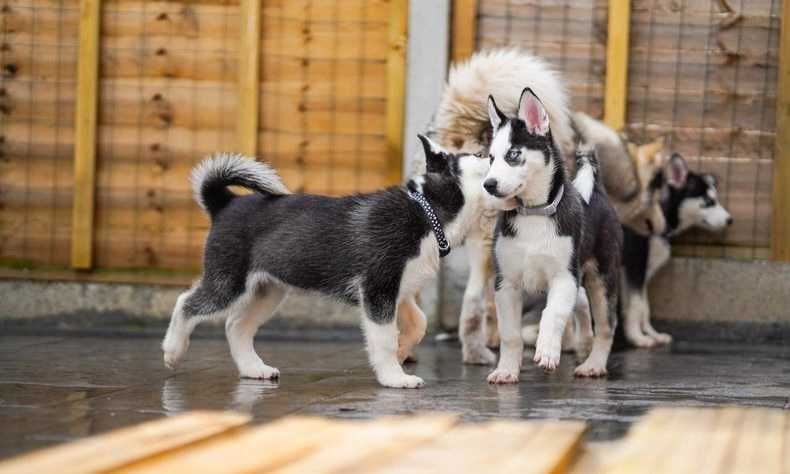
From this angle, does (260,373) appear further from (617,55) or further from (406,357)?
(617,55)

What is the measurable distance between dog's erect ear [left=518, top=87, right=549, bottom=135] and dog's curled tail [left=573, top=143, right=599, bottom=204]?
0.68 meters

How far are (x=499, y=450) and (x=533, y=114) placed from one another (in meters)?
2.28

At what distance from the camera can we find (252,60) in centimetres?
870

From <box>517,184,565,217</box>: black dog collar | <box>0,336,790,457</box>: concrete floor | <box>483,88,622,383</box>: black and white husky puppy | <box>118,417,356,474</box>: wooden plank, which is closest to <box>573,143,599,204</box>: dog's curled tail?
<box>483,88,622,383</box>: black and white husky puppy

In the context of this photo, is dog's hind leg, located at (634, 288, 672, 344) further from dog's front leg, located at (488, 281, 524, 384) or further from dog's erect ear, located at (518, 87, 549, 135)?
dog's erect ear, located at (518, 87, 549, 135)

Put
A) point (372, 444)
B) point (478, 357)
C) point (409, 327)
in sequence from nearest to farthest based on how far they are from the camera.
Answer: point (372, 444)
point (409, 327)
point (478, 357)

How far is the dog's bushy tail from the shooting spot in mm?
5941

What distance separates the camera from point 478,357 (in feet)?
23.0

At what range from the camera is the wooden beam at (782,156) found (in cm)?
856

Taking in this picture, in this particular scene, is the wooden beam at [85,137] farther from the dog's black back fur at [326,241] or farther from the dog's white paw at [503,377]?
the dog's white paw at [503,377]

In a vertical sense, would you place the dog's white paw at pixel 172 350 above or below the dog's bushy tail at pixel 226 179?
below

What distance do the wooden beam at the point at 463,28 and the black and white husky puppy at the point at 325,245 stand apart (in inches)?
110

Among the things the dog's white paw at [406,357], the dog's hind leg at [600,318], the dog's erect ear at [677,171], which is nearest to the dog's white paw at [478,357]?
the dog's white paw at [406,357]

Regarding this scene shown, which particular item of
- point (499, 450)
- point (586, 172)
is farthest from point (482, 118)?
point (499, 450)
